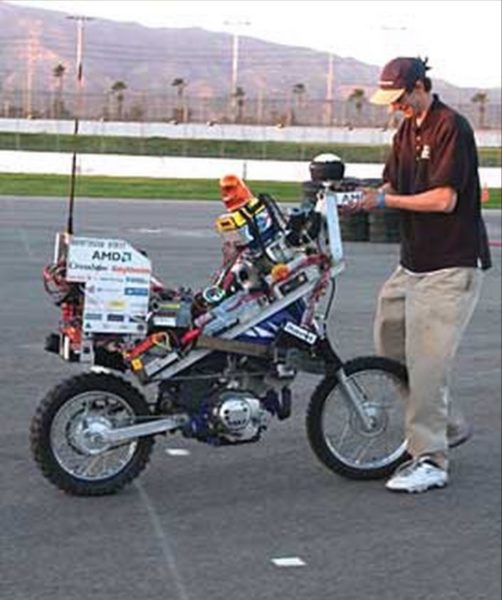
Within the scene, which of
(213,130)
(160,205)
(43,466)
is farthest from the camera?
(213,130)

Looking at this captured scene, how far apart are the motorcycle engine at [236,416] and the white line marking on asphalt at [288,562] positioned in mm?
926

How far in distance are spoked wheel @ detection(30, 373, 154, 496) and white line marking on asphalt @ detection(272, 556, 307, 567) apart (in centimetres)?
103

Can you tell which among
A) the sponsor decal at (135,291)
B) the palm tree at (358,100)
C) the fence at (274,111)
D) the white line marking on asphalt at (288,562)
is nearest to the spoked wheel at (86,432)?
the sponsor decal at (135,291)

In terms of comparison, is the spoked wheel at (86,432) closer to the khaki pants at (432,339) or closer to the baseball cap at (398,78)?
the khaki pants at (432,339)

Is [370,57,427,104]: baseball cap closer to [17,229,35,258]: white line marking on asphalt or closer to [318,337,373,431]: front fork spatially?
[318,337,373,431]: front fork

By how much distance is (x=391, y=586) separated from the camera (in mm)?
5238

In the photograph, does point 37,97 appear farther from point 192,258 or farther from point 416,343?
point 192,258

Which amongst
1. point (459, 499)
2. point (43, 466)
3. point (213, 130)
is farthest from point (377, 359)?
point (213, 130)

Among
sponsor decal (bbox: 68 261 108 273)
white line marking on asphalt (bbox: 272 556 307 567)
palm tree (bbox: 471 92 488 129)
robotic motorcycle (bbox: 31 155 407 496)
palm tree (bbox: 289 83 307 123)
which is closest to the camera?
white line marking on asphalt (bbox: 272 556 307 567)

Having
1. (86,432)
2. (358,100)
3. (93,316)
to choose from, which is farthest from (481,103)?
(93,316)

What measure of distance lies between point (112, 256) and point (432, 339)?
146 centimetres

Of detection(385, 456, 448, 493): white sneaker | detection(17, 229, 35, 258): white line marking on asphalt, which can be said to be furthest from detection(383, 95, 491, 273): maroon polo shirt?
detection(17, 229, 35, 258): white line marking on asphalt

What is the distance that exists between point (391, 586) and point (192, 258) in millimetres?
11493

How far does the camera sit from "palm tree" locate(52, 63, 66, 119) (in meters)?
4.25
